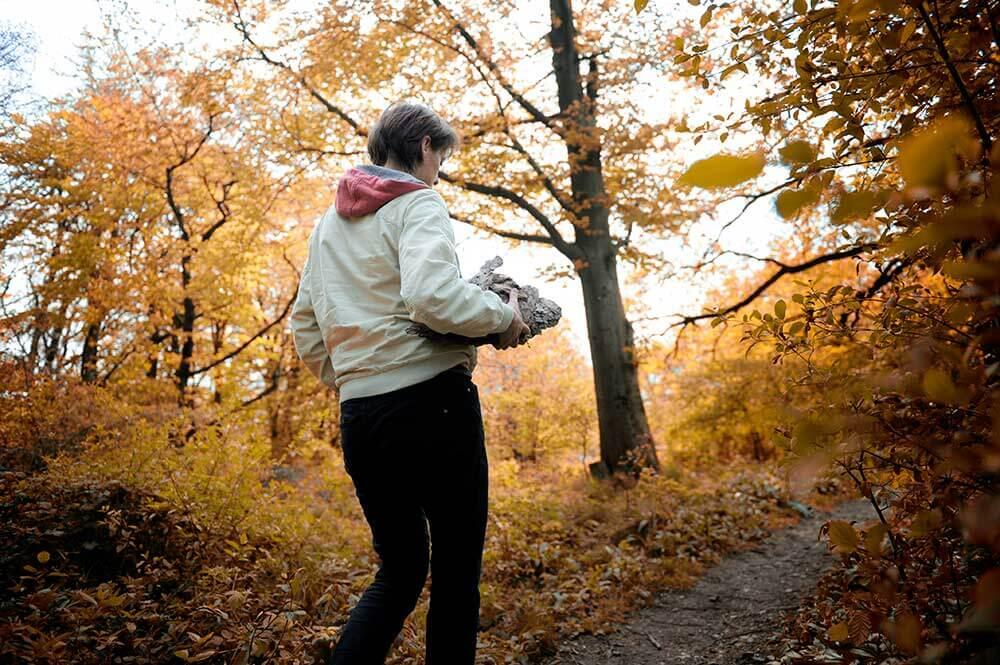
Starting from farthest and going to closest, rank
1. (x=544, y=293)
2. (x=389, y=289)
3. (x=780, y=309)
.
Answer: (x=544, y=293)
(x=389, y=289)
(x=780, y=309)

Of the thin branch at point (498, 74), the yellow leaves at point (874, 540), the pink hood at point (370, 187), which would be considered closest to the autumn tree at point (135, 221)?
the thin branch at point (498, 74)

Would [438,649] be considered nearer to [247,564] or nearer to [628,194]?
[247,564]

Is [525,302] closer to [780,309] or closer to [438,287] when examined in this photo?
[438,287]

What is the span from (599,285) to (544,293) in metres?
2.20

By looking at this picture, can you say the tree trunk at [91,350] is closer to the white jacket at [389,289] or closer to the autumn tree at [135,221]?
the autumn tree at [135,221]

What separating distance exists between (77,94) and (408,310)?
997 cm

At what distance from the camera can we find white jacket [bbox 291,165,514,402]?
5.72 ft

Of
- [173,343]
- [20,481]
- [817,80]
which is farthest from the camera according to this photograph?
[173,343]

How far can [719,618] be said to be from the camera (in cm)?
334

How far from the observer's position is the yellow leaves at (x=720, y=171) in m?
0.64

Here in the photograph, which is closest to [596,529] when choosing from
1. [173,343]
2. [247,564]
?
[247,564]

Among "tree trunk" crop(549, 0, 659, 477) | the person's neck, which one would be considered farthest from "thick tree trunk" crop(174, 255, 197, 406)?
the person's neck

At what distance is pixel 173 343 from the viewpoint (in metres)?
11.4

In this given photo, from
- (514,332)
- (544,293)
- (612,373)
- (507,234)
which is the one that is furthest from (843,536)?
(507,234)
